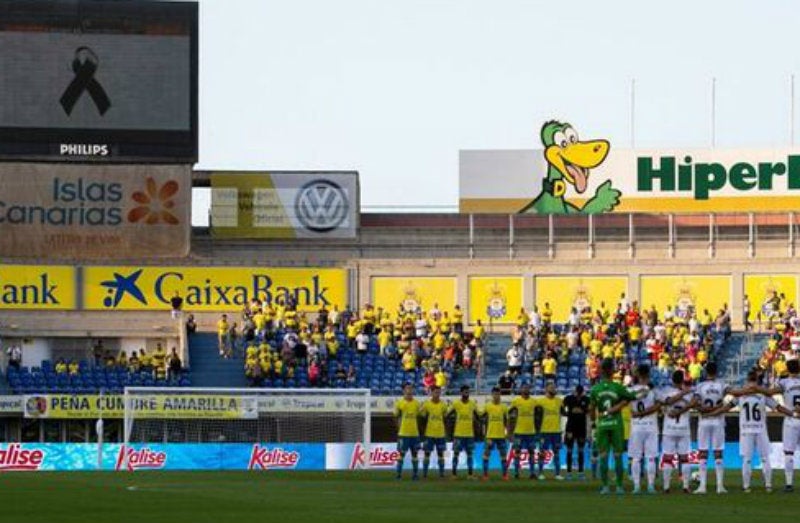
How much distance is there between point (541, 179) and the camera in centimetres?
7619

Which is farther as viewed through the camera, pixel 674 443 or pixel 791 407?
pixel 674 443

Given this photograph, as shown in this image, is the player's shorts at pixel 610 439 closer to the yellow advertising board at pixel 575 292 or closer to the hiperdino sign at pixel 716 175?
the yellow advertising board at pixel 575 292

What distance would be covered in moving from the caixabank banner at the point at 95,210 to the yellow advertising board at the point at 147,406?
9074 mm

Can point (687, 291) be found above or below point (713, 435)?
above

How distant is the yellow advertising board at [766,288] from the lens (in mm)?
74375

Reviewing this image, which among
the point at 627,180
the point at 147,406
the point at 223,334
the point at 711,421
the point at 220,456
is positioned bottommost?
the point at 220,456

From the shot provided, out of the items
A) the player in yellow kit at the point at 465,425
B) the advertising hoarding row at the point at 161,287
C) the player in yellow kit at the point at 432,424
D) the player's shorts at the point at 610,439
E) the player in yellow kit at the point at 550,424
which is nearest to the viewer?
the player's shorts at the point at 610,439

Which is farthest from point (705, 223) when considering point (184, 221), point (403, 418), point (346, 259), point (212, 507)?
point (212, 507)

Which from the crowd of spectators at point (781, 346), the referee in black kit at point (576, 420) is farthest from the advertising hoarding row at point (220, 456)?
the referee in black kit at point (576, 420)

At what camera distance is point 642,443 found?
35.6 meters

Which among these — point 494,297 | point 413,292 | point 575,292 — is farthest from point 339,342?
point 575,292

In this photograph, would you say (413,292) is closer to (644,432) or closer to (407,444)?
(407,444)

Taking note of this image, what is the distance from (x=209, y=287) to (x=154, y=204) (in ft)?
15.0

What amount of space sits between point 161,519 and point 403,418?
1951 cm
